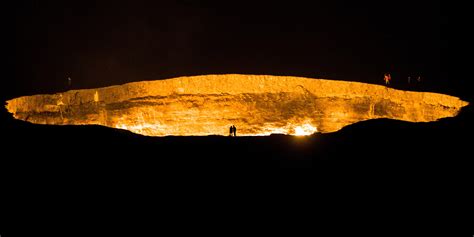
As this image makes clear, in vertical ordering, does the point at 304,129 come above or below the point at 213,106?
below

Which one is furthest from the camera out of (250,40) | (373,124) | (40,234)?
(250,40)

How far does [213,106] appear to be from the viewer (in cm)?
1127

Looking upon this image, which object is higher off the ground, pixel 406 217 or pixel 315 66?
pixel 315 66

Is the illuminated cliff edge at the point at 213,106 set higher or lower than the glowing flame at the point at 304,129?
higher

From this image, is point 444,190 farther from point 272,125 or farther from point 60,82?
point 60,82

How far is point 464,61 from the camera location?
1742 cm

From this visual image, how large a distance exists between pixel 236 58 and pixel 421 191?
848 cm

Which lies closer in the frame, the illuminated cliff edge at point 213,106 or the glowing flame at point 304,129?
the illuminated cliff edge at point 213,106

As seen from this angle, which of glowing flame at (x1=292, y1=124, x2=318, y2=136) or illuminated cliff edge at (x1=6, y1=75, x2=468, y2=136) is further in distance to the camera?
glowing flame at (x1=292, y1=124, x2=318, y2=136)

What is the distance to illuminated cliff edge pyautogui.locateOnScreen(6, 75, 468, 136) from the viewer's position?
36.8 feet

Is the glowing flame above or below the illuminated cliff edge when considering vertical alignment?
below

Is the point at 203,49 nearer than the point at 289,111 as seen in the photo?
No

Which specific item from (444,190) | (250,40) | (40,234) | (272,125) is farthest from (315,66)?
(40,234)

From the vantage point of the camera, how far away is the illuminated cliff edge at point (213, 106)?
1122 centimetres
